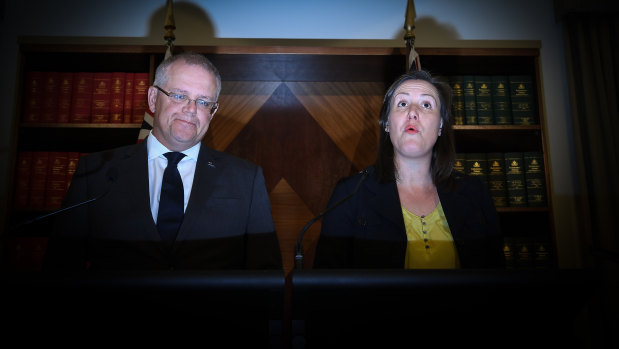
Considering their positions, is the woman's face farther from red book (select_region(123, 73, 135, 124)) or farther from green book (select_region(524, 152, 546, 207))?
red book (select_region(123, 73, 135, 124))

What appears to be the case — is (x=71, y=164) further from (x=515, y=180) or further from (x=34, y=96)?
(x=515, y=180)

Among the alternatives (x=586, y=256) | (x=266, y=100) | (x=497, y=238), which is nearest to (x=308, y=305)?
(x=497, y=238)

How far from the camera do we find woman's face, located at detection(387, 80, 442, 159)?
54.7 inches

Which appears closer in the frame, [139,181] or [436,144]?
[139,181]

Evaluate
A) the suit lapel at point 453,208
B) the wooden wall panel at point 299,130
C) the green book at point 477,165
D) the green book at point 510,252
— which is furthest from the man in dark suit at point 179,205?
the green book at point 510,252

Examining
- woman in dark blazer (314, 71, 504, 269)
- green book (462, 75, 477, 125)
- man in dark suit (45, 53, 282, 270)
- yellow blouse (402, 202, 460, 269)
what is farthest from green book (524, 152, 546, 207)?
man in dark suit (45, 53, 282, 270)

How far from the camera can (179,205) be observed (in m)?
1.31

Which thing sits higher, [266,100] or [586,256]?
[266,100]

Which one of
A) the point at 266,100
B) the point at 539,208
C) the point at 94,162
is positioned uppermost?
the point at 266,100

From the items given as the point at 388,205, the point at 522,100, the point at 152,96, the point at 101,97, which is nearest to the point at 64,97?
the point at 101,97

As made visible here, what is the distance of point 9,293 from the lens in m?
0.49

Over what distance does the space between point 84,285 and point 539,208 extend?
207 cm

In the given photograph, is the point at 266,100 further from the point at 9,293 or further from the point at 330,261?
the point at 9,293

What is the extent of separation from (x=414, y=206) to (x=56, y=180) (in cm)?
179
